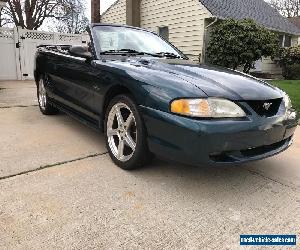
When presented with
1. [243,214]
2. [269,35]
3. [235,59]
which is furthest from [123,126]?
[269,35]

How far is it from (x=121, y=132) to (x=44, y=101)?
2.60 m

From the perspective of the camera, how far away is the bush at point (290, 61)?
15.1 m

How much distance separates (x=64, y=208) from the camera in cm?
243

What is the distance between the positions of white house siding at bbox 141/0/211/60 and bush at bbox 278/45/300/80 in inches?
182

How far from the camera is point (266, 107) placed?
2.79 meters

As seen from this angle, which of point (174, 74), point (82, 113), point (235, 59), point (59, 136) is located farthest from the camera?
point (235, 59)

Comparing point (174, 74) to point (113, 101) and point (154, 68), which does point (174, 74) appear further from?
point (113, 101)

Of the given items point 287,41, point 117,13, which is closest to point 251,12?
point 287,41

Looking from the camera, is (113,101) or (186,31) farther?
(186,31)

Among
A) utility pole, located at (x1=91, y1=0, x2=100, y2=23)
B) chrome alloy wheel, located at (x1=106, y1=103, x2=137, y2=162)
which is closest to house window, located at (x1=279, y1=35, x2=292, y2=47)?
utility pole, located at (x1=91, y1=0, x2=100, y2=23)

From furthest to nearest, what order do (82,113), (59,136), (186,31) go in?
(186,31) → (59,136) → (82,113)

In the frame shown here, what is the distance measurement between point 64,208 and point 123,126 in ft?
3.52

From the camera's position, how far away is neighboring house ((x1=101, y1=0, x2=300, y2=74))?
45.0 ft

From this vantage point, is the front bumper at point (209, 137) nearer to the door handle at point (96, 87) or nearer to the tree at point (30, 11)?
the door handle at point (96, 87)
